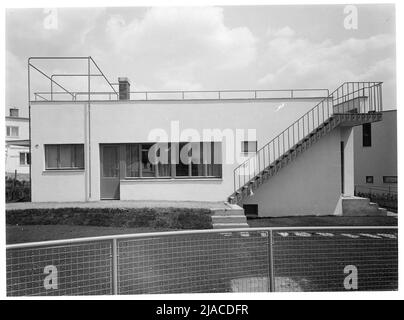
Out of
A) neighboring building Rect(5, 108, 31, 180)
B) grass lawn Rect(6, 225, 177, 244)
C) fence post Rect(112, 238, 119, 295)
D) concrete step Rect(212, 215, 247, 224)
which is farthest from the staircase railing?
neighboring building Rect(5, 108, 31, 180)

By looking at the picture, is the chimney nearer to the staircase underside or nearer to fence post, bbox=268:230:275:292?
the staircase underside

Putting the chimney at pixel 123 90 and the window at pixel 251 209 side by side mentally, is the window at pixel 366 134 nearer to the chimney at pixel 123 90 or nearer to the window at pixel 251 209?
the window at pixel 251 209

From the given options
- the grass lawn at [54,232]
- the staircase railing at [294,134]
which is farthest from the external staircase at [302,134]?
the grass lawn at [54,232]

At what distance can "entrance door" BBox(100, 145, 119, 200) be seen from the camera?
33.1 feet

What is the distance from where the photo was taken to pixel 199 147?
933 centimetres

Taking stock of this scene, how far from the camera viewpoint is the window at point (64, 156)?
10.1 meters

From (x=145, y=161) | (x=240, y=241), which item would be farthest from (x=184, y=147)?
(x=240, y=241)

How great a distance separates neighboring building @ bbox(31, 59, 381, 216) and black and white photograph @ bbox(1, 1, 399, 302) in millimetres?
45

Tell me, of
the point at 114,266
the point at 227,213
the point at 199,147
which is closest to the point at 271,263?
the point at 114,266

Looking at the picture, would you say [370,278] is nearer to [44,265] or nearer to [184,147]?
[44,265]

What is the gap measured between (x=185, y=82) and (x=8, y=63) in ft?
10.9

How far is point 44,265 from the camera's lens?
3867mm

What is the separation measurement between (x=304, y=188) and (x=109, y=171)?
624 centimetres

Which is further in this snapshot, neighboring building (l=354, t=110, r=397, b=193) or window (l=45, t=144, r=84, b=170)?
window (l=45, t=144, r=84, b=170)
